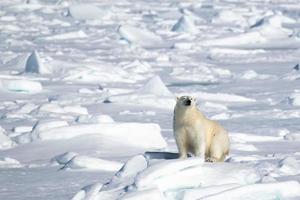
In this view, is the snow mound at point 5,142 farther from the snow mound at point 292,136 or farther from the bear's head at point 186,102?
the snow mound at point 292,136

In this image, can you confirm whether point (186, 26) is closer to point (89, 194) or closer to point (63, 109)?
point (63, 109)

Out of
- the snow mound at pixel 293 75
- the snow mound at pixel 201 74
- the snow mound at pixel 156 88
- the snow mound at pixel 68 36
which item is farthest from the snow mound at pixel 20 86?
the snow mound at pixel 68 36

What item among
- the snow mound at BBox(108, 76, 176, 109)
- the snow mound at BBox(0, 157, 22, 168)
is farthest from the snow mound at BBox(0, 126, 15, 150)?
the snow mound at BBox(108, 76, 176, 109)

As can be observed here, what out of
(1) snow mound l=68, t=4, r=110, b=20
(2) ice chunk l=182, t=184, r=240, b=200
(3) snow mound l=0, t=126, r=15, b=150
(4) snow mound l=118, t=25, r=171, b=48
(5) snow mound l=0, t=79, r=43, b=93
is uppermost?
(2) ice chunk l=182, t=184, r=240, b=200

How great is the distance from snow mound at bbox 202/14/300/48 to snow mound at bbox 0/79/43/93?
6.77 m

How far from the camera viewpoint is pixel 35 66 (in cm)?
1073

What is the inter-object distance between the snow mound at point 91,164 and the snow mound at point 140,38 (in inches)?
443

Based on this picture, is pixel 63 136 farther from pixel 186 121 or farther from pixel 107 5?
pixel 107 5

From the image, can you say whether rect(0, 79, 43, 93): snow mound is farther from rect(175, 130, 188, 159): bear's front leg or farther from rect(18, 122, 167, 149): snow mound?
rect(175, 130, 188, 159): bear's front leg

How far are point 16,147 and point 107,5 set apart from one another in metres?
20.7

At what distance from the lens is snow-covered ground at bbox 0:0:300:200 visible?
3328mm

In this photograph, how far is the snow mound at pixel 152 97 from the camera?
26.0 feet

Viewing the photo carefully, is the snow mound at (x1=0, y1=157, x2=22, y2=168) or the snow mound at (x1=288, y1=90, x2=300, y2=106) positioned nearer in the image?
the snow mound at (x1=0, y1=157, x2=22, y2=168)

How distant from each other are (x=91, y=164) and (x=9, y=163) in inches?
28.4
